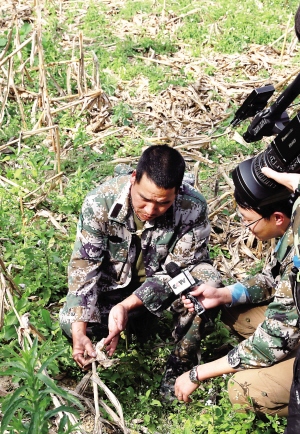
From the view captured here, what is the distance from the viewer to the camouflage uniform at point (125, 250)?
3.61m

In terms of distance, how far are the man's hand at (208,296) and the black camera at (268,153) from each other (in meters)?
0.63

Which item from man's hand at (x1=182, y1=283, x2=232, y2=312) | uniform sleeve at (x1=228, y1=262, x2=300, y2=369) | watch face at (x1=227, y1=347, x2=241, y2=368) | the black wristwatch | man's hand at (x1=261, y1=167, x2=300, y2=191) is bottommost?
the black wristwatch

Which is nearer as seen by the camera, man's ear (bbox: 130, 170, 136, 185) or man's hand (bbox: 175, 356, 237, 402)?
man's hand (bbox: 175, 356, 237, 402)

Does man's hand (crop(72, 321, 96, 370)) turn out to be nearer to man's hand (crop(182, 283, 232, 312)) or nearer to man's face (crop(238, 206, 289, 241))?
man's hand (crop(182, 283, 232, 312))

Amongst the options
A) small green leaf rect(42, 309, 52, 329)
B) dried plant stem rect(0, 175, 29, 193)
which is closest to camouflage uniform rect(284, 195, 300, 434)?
small green leaf rect(42, 309, 52, 329)

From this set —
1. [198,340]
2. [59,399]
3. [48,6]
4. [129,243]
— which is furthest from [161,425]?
[48,6]

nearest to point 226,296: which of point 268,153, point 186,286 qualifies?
point 186,286

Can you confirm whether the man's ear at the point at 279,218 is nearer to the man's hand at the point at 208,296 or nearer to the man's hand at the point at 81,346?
the man's hand at the point at 208,296

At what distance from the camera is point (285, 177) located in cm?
285

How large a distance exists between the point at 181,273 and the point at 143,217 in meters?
0.40

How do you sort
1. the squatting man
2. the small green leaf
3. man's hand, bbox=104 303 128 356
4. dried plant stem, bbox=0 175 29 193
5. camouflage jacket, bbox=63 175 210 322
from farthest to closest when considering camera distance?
dried plant stem, bbox=0 175 29 193 < the small green leaf < camouflage jacket, bbox=63 175 210 322 < the squatting man < man's hand, bbox=104 303 128 356

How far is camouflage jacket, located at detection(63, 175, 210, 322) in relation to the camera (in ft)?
11.8

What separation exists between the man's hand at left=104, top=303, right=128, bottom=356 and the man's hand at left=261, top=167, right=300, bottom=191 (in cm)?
116

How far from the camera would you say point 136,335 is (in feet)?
13.2
